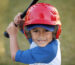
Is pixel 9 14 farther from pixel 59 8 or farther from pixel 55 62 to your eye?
pixel 55 62

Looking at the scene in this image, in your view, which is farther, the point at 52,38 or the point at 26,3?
the point at 26,3

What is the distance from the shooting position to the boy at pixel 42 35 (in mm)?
2826

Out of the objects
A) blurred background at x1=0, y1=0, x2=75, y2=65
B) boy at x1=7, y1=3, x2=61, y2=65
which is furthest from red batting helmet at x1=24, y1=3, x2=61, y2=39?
blurred background at x1=0, y1=0, x2=75, y2=65

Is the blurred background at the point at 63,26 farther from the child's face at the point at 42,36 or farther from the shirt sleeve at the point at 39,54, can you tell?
the child's face at the point at 42,36

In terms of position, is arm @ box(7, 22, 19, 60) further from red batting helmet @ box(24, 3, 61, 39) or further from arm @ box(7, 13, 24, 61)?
red batting helmet @ box(24, 3, 61, 39)

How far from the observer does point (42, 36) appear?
281cm

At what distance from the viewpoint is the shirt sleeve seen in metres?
2.91

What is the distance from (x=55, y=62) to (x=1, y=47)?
3072 millimetres

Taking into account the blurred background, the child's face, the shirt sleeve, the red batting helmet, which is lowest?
the blurred background

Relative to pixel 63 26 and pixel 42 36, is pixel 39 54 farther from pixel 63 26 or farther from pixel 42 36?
pixel 63 26

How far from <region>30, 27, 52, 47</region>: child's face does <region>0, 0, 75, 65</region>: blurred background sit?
2.84 meters

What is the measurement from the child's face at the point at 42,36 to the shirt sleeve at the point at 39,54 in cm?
7

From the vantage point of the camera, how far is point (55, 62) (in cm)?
304

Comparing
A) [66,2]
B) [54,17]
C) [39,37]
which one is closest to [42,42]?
[39,37]
